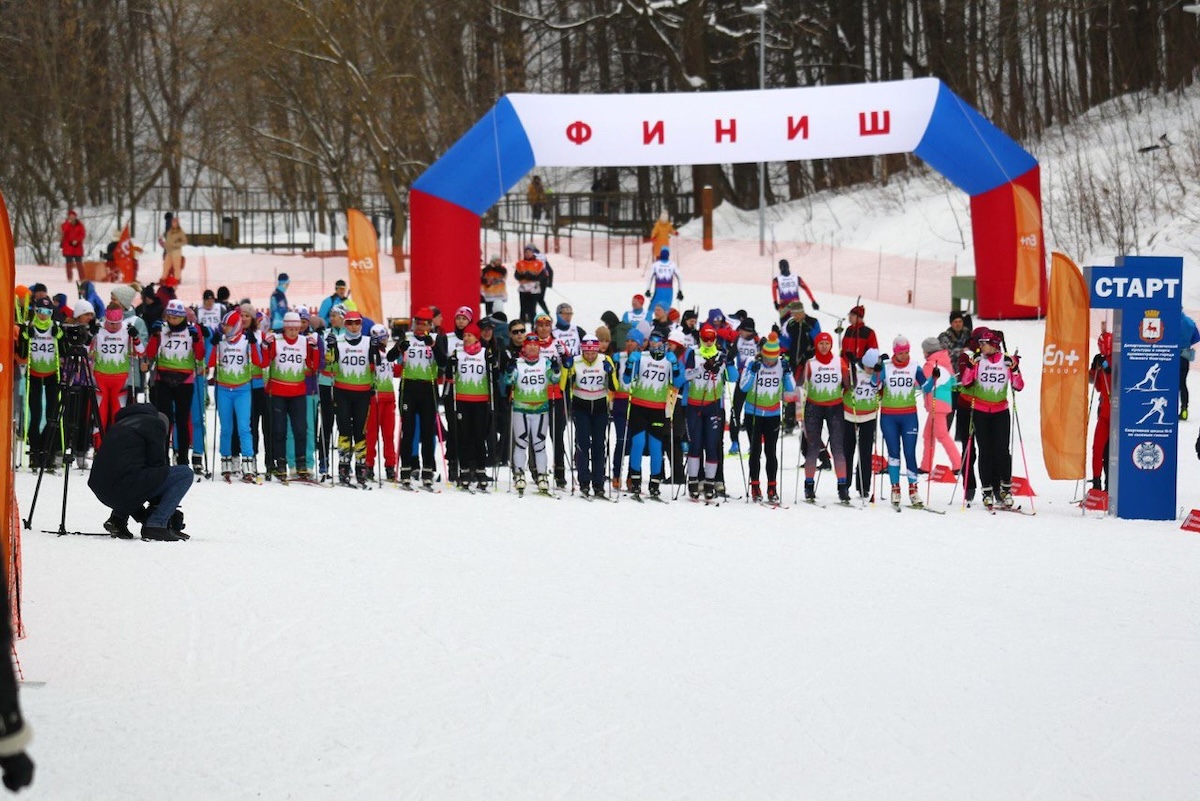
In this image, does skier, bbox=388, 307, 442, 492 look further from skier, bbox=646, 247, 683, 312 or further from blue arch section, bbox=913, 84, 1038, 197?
blue arch section, bbox=913, 84, 1038, 197

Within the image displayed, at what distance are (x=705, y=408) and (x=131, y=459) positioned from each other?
532 cm

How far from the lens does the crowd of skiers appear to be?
13719 millimetres

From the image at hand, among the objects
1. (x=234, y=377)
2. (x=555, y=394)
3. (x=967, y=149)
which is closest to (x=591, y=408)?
(x=555, y=394)

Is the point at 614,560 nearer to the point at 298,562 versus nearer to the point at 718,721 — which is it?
the point at 298,562

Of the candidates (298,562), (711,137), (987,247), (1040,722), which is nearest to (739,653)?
(1040,722)

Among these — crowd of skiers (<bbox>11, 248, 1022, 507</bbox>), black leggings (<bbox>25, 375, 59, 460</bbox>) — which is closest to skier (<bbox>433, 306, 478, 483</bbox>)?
crowd of skiers (<bbox>11, 248, 1022, 507</bbox>)

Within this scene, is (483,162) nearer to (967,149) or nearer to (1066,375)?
(967,149)

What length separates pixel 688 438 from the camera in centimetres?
1393

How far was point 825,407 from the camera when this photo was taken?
45.4 feet

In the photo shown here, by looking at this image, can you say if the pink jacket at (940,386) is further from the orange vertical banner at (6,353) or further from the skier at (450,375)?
the orange vertical banner at (6,353)

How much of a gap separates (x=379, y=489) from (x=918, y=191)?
26032mm

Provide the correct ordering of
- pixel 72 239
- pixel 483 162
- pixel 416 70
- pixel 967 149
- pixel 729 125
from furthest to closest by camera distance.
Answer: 1. pixel 416 70
2. pixel 72 239
3. pixel 967 149
4. pixel 729 125
5. pixel 483 162

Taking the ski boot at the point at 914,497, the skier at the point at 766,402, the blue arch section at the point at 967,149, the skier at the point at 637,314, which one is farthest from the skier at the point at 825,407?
the blue arch section at the point at 967,149

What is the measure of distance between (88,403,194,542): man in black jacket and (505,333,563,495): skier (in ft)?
12.5
